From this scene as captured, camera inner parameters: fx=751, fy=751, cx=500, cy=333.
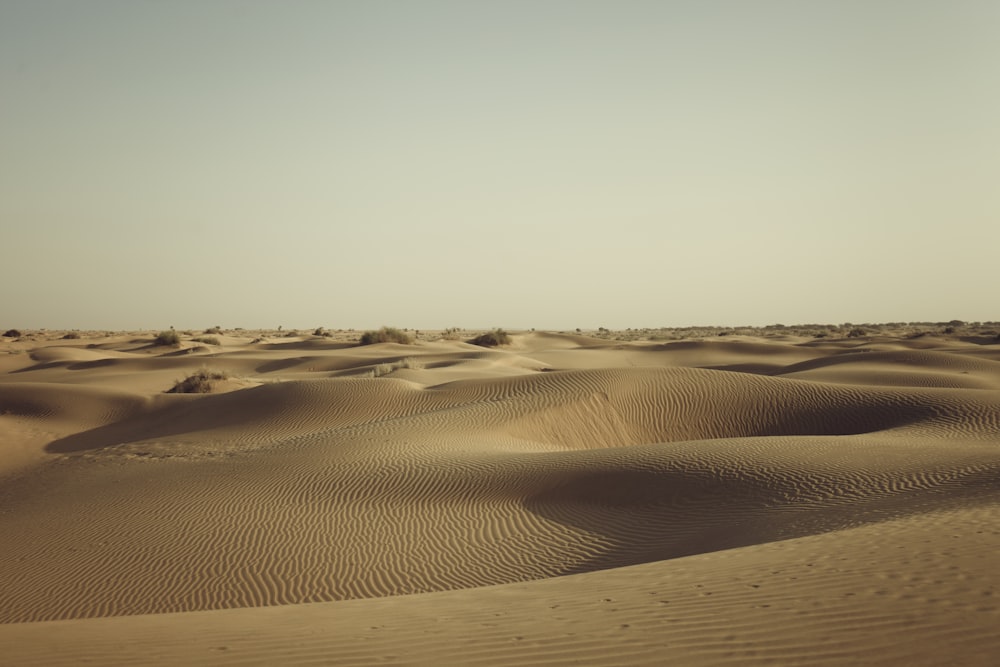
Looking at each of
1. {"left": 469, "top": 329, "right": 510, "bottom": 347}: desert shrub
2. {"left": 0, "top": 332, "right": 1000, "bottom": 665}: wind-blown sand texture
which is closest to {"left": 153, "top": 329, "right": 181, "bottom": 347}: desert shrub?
{"left": 469, "top": 329, "right": 510, "bottom": 347}: desert shrub

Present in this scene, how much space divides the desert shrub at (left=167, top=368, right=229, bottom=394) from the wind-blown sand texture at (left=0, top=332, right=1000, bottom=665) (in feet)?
8.21

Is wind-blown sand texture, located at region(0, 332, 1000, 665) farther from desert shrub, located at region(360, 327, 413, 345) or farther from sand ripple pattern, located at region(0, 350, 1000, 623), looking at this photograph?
desert shrub, located at region(360, 327, 413, 345)

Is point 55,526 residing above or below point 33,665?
below

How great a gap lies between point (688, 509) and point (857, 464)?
3102 millimetres

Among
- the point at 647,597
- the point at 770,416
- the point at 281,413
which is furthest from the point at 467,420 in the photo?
the point at 647,597

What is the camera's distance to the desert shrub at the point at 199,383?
26.4 metres

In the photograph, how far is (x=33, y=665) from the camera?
A: 4.67 metres

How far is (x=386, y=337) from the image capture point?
5016 centimetres

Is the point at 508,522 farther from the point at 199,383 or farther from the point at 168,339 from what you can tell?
the point at 168,339

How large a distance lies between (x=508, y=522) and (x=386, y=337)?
40060 mm

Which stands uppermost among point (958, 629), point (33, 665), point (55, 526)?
point (958, 629)

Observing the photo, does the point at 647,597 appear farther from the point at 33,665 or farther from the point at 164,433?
the point at 164,433

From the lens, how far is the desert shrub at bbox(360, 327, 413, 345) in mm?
48656

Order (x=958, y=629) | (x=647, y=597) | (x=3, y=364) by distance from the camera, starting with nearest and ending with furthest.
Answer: (x=958, y=629)
(x=647, y=597)
(x=3, y=364)
